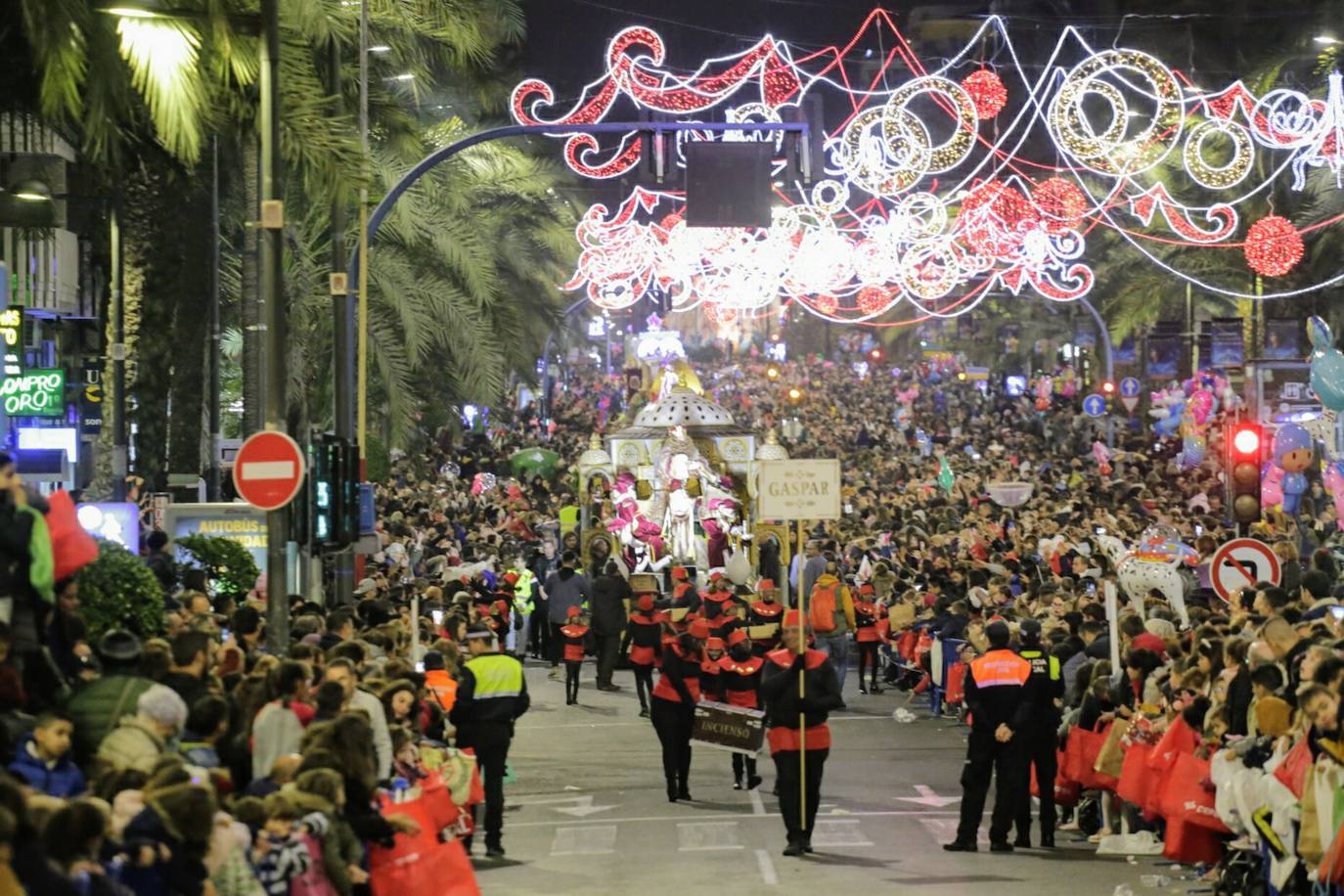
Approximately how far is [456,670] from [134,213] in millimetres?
11891

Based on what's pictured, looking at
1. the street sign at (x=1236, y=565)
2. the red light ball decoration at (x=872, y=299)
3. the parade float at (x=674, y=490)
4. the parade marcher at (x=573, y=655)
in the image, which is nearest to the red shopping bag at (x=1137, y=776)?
the street sign at (x=1236, y=565)

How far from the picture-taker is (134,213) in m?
26.3

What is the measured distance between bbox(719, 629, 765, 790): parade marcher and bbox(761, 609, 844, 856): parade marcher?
2.32 m

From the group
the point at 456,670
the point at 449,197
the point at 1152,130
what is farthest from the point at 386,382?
the point at 456,670

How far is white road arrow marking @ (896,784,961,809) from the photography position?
17453 millimetres

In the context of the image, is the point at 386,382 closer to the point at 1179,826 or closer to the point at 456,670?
the point at 456,670

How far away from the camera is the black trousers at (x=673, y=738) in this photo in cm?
1786

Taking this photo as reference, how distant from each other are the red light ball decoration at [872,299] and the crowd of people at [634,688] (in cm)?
730

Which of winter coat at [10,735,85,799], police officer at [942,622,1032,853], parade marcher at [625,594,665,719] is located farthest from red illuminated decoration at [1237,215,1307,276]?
winter coat at [10,735,85,799]

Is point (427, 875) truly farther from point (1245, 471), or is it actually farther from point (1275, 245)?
point (1275, 245)

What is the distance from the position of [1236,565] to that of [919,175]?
465 inches

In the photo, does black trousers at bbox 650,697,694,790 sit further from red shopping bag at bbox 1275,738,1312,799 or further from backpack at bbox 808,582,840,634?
red shopping bag at bbox 1275,738,1312,799

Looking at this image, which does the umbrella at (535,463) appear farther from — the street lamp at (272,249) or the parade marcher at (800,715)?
the parade marcher at (800,715)

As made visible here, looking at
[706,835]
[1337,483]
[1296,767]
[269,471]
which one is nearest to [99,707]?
[269,471]
